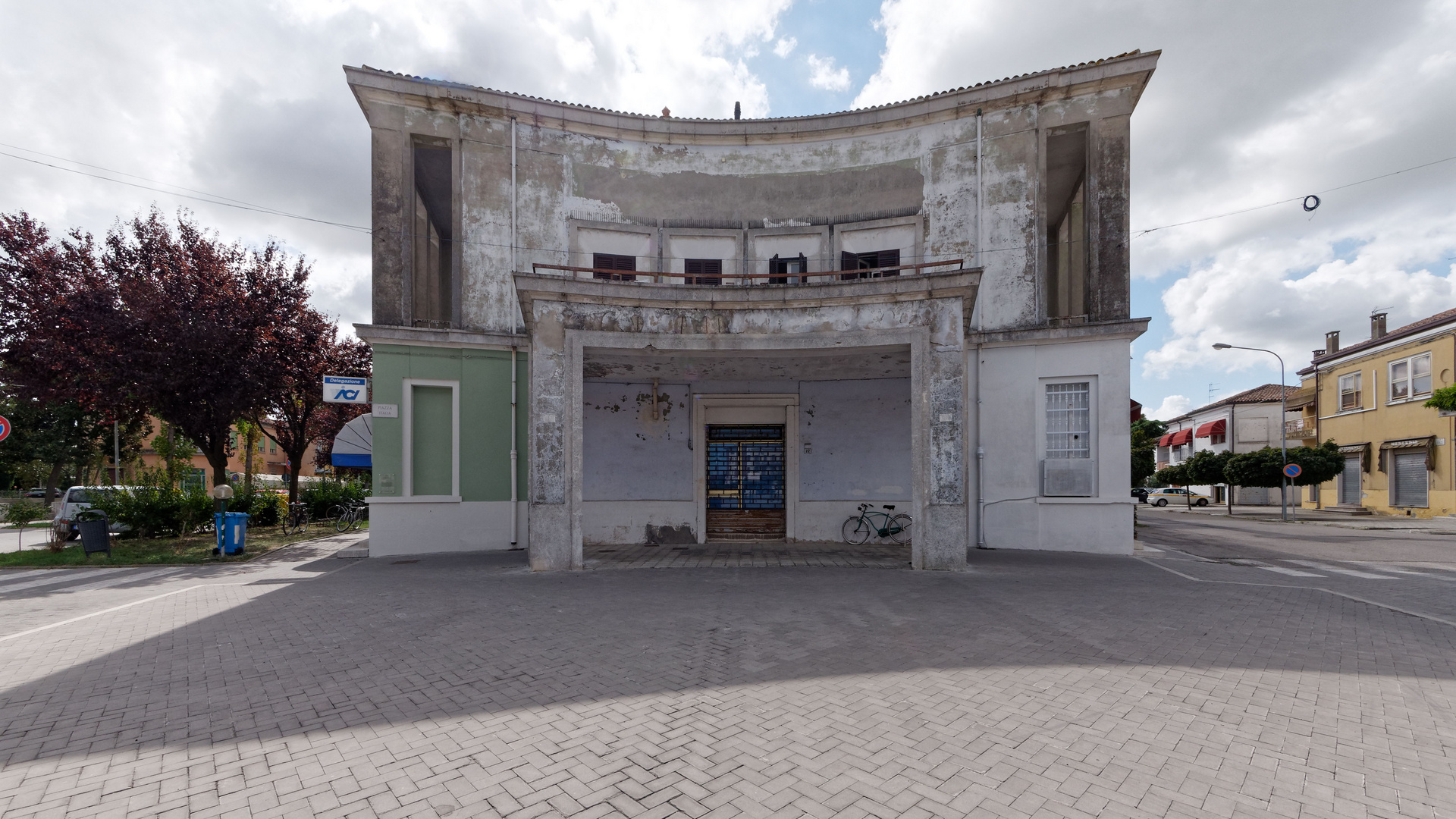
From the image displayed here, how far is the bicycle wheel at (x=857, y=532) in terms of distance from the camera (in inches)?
581

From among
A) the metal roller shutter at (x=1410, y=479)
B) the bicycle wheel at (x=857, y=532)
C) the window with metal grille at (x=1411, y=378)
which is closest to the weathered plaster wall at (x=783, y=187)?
the bicycle wheel at (x=857, y=532)

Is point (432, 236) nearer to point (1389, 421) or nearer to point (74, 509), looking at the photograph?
point (74, 509)

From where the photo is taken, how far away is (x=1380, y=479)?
31.7m

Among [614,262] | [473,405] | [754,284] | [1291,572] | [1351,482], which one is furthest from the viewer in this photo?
[1351,482]

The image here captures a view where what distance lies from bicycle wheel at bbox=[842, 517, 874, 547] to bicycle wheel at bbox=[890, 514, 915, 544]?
0.49 metres

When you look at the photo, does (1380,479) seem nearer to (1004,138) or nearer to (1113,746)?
(1004,138)

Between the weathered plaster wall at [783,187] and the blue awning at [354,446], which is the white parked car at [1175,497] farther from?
the blue awning at [354,446]

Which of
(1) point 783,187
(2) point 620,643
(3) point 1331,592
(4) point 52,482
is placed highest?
(1) point 783,187

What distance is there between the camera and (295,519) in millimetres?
19359

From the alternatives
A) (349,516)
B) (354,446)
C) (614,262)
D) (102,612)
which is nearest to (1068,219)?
(614,262)

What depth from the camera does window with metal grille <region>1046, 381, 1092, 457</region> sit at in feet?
44.6

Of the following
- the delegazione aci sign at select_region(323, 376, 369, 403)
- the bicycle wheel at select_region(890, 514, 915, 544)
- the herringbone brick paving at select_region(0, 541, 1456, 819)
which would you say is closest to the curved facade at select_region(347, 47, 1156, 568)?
the bicycle wheel at select_region(890, 514, 915, 544)

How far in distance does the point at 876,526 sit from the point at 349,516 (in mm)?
17503

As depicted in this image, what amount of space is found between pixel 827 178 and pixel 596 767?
14.5m
